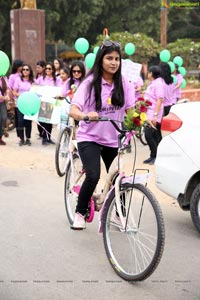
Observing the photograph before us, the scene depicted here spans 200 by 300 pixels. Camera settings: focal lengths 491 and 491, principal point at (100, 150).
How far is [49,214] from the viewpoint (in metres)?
5.57

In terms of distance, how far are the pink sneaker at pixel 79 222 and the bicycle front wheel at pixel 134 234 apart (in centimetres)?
64

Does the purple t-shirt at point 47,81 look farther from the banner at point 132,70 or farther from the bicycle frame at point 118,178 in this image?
the bicycle frame at point 118,178

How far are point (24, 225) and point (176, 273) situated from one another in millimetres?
1870

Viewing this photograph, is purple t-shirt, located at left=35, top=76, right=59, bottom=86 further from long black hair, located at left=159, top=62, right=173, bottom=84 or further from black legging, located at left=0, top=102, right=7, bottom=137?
long black hair, located at left=159, top=62, right=173, bottom=84

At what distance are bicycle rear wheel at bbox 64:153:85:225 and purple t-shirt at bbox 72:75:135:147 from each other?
0.68m

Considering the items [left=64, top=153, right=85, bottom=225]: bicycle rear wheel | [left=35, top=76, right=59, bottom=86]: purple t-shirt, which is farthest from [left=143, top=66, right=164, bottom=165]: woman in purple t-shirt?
[left=64, top=153, right=85, bottom=225]: bicycle rear wheel

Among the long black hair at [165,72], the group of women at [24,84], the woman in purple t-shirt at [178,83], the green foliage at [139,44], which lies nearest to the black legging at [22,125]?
the group of women at [24,84]

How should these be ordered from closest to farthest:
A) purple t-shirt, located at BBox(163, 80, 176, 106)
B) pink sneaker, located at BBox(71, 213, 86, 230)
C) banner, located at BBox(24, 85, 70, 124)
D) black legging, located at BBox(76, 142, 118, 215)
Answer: black legging, located at BBox(76, 142, 118, 215) → pink sneaker, located at BBox(71, 213, 86, 230) → purple t-shirt, located at BBox(163, 80, 176, 106) → banner, located at BBox(24, 85, 70, 124)

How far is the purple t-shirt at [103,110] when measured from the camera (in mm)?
4199

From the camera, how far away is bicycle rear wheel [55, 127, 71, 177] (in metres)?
7.42

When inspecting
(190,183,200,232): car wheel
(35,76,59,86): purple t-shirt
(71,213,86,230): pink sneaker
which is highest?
(35,76,59,86): purple t-shirt

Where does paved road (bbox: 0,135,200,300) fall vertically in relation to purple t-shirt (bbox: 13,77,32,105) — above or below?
below

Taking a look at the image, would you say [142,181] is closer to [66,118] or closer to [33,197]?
[33,197]

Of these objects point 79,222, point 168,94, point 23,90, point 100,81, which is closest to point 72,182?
point 79,222
